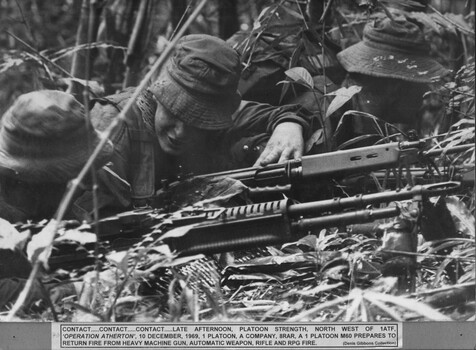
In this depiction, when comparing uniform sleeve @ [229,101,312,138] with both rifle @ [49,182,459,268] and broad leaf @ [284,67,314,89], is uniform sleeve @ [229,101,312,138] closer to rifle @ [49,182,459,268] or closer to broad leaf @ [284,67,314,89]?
broad leaf @ [284,67,314,89]

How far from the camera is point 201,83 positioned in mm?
2756

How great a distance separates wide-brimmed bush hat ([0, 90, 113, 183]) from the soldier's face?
18 cm

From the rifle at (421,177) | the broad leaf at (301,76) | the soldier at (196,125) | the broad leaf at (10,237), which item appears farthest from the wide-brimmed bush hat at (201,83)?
the broad leaf at (10,237)

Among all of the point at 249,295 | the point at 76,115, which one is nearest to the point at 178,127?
the point at 76,115

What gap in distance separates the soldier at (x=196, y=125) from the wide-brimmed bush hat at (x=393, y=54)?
25 centimetres

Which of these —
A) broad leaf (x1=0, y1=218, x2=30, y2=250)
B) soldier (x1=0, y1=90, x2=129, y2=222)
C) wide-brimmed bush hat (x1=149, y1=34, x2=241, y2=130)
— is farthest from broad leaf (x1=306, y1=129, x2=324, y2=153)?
broad leaf (x1=0, y1=218, x2=30, y2=250)

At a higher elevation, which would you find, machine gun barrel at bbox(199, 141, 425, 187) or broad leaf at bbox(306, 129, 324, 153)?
broad leaf at bbox(306, 129, 324, 153)

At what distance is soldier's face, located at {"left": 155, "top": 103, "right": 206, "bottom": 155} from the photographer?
2.78m

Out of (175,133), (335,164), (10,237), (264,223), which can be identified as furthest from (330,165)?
(10,237)

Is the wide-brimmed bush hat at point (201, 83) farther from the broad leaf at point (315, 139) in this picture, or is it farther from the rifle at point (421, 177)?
the rifle at point (421, 177)

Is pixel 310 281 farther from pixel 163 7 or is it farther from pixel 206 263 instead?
pixel 163 7

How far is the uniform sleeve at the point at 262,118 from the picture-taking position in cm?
278

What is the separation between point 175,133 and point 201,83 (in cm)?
17

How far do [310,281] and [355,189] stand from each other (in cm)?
31
